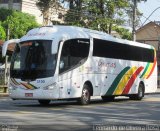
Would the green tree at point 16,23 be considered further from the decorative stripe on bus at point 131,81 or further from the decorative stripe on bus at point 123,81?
the decorative stripe on bus at point 123,81

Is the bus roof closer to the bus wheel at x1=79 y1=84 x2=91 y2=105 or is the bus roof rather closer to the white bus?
the white bus

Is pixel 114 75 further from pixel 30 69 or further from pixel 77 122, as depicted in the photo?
pixel 77 122

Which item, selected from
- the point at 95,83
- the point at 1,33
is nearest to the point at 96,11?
the point at 1,33

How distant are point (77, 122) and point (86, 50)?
328 inches

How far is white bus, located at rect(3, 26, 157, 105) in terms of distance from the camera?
21078 mm

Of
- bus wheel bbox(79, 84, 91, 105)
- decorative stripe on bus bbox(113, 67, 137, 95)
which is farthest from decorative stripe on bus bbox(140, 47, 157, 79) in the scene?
bus wheel bbox(79, 84, 91, 105)

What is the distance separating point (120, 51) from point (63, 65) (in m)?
6.00

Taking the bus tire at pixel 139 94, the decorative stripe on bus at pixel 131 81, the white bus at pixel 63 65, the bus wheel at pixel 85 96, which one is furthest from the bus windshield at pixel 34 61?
the bus tire at pixel 139 94

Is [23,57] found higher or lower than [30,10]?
lower

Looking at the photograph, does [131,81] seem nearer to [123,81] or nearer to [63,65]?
[123,81]

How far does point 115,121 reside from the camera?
15.5 m

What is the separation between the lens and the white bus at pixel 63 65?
21.1 metres

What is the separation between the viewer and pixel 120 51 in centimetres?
2666

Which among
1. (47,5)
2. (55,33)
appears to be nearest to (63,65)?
(55,33)
